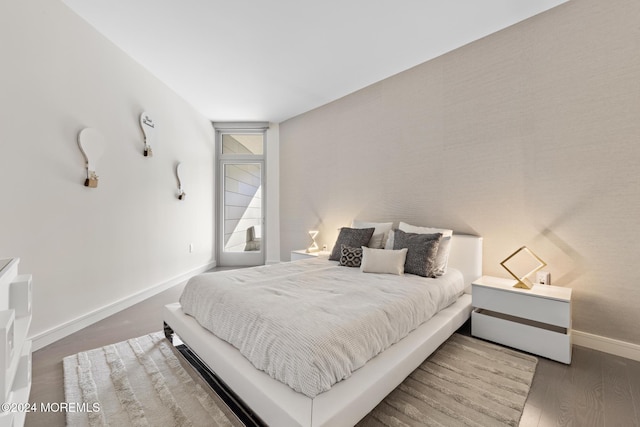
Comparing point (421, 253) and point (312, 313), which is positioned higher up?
point (421, 253)

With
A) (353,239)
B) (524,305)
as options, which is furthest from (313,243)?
(524,305)

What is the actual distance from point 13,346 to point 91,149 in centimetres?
193

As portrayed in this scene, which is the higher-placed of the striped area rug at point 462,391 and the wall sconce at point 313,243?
the wall sconce at point 313,243

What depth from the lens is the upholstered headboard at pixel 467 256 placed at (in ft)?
8.96

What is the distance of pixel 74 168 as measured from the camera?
2.48m

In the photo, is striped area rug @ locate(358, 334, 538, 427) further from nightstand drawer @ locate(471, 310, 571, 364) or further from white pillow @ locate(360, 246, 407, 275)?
white pillow @ locate(360, 246, 407, 275)

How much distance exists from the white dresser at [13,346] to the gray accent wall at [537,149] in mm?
3272

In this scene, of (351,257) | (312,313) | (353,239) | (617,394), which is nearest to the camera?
(312,313)

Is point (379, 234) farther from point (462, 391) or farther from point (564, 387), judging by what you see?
point (564, 387)

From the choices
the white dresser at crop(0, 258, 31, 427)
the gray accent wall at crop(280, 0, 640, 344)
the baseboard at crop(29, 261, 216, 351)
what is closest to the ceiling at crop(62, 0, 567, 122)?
the gray accent wall at crop(280, 0, 640, 344)

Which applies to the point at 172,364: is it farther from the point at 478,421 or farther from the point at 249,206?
the point at 249,206

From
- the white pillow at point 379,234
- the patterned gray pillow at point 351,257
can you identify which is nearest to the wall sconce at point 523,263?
the white pillow at point 379,234

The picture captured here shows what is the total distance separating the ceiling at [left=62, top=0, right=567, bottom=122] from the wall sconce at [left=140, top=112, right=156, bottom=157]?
611mm

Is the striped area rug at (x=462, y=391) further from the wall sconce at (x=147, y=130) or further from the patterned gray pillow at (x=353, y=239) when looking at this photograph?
the wall sconce at (x=147, y=130)
